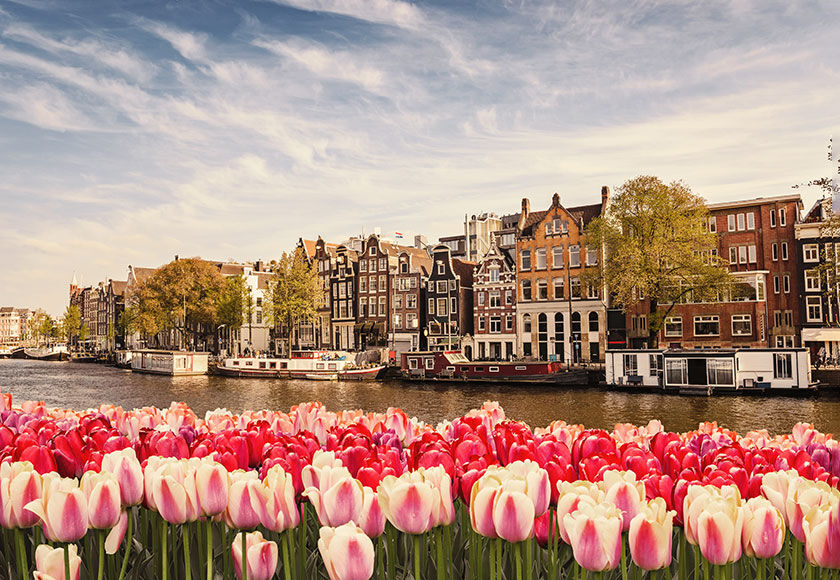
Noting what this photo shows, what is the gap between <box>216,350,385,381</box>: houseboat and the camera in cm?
4934

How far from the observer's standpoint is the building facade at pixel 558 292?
2047 inches

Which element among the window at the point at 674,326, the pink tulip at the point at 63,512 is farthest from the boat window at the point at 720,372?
the pink tulip at the point at 63,512

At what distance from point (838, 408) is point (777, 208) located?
2163 centimetres

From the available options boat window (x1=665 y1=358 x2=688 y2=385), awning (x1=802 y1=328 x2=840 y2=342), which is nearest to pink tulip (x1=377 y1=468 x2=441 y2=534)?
boat window (x1=665 y1=358 x2=688 y2=385)

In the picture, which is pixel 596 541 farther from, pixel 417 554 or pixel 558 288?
pixel 558 288

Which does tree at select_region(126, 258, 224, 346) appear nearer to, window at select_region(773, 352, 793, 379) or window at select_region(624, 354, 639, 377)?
window at select_region(624, 354, 639, 377)

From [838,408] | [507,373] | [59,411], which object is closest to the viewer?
[59,411]

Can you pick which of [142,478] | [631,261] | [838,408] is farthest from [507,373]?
[142,478]

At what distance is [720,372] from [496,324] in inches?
919

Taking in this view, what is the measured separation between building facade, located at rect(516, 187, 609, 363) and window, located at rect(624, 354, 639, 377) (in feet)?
41.7

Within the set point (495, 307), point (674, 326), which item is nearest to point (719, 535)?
point (674, 326)

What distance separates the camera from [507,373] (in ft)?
141

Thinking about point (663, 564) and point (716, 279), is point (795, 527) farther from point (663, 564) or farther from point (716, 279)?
point (716, 279)

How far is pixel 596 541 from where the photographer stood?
88.0 inches
